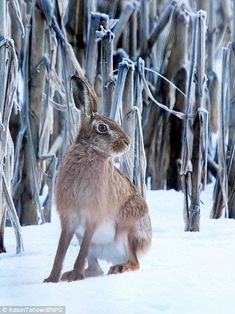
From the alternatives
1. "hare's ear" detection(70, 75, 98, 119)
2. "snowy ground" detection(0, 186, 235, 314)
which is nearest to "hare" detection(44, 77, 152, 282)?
"hare's ear" detection(70, 75, 98, 119)

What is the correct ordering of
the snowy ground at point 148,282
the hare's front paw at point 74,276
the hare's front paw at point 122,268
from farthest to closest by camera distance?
the hare's front paw at point 122,268 → the hare's front paw at point 74,276 → the snowy ground at point 148,282

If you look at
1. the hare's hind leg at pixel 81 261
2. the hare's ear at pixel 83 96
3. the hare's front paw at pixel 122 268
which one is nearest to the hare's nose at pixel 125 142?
the hare's ear at pixel 83 96

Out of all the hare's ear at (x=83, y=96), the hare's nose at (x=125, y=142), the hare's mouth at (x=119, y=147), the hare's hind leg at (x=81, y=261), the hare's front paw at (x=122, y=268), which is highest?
the hare's ear at (x=83, y=96)

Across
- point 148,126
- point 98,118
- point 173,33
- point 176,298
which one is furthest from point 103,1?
point 176,298

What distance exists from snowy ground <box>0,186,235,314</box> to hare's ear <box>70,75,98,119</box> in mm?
639

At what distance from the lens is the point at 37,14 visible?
15.3 feet

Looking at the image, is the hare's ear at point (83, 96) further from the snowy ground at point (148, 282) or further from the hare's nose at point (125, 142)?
the snowy ground at point (148, 282)

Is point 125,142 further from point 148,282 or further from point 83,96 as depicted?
point 148,282

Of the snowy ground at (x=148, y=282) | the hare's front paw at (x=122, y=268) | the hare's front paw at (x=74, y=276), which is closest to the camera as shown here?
the snowy ground at (x=148, y=282)

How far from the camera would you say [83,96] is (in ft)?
9.30

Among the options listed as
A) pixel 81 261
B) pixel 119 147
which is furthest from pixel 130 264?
pixel 119 147

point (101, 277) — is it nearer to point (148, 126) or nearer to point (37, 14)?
point (37, 14)

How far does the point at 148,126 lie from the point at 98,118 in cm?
403

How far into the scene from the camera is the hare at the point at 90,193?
9.16ft
